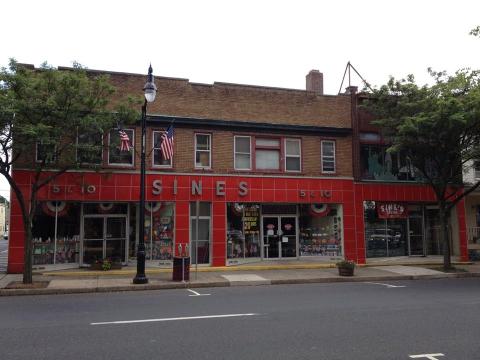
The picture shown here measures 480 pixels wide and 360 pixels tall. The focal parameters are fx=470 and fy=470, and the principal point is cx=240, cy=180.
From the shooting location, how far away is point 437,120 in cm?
1702

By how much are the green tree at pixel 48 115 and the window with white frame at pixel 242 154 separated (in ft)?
19.5

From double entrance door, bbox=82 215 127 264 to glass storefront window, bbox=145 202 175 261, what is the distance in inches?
37.3

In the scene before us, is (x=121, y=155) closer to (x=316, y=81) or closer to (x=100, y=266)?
(x=100, y=266)

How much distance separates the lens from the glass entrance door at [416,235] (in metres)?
22.5

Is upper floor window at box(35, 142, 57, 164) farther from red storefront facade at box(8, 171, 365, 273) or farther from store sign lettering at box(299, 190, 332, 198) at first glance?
store sign lettering at box(299, 190, 332, 198)

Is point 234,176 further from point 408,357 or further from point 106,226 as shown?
point 408,357

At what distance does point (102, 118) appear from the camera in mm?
14578

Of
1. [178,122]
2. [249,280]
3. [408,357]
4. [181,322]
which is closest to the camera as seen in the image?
[408,357]

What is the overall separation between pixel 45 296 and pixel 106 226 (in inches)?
234

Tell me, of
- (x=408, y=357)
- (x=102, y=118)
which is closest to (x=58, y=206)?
(x=102, y=118)

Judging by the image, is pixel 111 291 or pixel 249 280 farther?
pixel 249 280

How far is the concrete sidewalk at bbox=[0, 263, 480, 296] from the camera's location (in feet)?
45.9

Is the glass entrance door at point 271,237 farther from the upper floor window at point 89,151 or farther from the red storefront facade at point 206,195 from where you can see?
the upper floor window at point 89,151

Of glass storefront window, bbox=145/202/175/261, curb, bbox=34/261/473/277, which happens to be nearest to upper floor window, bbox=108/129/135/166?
glass storefront window, bbox=145/202/175/261
